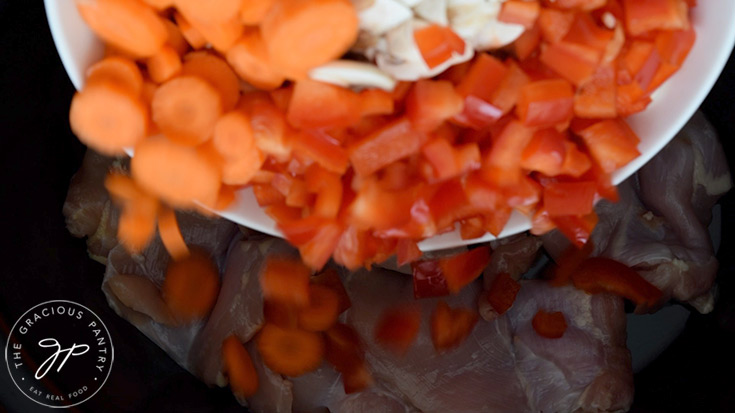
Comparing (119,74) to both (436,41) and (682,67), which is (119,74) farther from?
(682,67)

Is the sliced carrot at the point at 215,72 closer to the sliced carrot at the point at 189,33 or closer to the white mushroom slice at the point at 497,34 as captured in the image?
the sliced carrot at the point at 189,33

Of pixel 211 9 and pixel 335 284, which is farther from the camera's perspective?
pixel 335 284

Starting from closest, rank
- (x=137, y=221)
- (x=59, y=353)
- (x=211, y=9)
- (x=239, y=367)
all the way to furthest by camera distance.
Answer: (x=211, y=9) → (x=137, y=221) → (x=59, y=353) → (x=239, y=367)

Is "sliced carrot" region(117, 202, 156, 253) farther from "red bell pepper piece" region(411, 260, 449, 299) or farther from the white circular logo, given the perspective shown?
"red bell pepper piece" region(411, 260, 449, 299)

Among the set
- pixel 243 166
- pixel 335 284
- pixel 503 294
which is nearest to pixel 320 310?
pixel 335 284

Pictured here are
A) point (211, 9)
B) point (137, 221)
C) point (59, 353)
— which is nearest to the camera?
point (211, 9)

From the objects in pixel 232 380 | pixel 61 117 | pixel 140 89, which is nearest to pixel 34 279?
pixel 61 117
